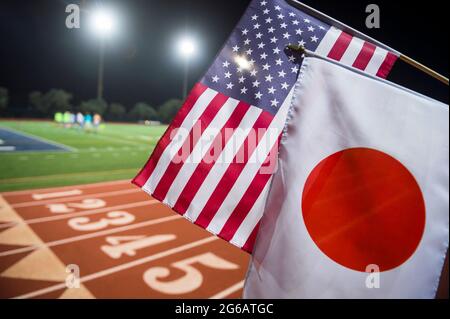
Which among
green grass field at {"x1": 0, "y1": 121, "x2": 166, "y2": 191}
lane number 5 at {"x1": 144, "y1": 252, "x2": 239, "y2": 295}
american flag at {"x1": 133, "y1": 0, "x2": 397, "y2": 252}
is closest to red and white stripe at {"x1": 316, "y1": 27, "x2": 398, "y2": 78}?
american flag at {"x1": 133, "y1": 0, "x2": 397, "y2": 252}

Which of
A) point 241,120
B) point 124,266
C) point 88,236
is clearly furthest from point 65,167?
point 241,120

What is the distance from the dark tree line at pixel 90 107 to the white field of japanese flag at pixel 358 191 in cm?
4058

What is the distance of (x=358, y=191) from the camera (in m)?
1.90

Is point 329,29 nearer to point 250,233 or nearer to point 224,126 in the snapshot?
point 224,126

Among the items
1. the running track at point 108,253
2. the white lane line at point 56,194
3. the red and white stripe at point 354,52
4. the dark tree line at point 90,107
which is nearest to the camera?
the red and white stripe at point 354,52

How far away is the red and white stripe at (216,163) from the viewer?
2182 mm

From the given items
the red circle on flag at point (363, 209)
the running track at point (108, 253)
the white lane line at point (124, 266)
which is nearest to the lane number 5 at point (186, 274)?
the running track at point (108, 253)

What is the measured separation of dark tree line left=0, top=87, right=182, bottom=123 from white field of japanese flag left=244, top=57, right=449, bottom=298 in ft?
133

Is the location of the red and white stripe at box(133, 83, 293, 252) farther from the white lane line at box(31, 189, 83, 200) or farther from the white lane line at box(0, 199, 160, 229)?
the white lane line at box(31, 189, 83, 200)

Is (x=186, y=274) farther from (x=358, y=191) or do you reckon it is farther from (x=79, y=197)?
(x=79, y=197)

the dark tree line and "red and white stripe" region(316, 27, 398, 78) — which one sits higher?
"red and white stripe" region(316, 27, 398, 78)

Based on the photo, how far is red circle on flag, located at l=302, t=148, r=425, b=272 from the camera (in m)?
1.87

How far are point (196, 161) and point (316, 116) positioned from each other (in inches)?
36.1

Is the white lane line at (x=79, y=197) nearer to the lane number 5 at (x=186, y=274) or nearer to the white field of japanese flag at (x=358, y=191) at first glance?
the lane number 5 at (x=186, y=274)
